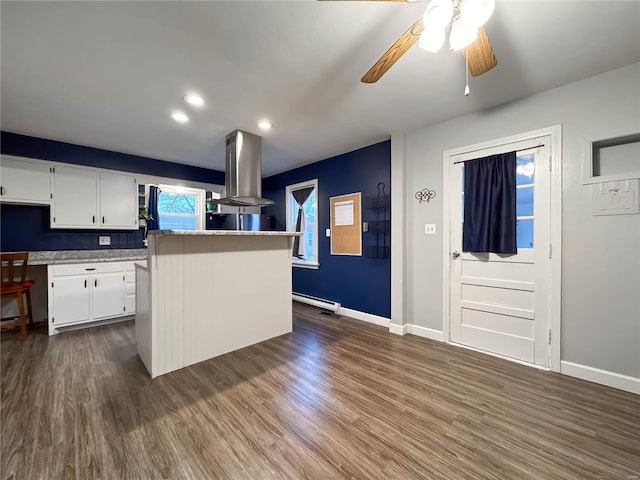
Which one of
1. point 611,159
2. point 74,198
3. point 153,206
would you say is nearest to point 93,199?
point 74,198

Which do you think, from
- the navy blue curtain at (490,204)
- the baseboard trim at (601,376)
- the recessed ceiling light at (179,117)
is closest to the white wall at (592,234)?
the baseboard trim at (601,376)

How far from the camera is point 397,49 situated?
4.75 ft

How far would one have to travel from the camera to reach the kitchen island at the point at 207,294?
7.35 ft

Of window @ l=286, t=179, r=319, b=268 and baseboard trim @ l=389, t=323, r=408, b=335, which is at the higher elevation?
window @ l=286, t=179, r=319, b=268

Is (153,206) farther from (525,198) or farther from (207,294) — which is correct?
(525,198)

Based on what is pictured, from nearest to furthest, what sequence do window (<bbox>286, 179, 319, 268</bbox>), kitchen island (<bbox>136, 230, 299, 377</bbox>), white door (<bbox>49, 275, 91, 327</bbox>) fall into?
kitchen island (<bbox>136, 230, 299, 377</bbox>) → white door (<bbox>49, 275, 91, 327</bbox>) → window (<bbox>286, 179, 319, 268</bbox>)

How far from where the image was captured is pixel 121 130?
10.6 feet

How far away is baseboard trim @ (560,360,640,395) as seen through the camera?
199cm

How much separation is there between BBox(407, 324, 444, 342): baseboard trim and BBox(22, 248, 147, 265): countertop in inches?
153

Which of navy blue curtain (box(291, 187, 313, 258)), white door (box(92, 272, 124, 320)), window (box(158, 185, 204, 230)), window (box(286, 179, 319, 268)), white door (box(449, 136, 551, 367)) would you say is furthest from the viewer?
navy blue curtain (box(291, 187, 313, 258))

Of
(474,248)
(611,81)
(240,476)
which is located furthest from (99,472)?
(611,81)

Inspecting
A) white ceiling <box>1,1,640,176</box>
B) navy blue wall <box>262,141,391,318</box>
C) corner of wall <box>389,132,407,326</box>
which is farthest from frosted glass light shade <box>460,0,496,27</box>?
navy blue wall <box>262,141,391,318</box>

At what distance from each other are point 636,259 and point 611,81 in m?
1.44

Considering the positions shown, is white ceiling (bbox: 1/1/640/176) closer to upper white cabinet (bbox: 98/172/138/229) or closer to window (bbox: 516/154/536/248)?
window (bbox: 516/154/536/248)
